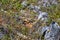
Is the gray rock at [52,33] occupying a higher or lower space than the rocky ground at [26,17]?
lower

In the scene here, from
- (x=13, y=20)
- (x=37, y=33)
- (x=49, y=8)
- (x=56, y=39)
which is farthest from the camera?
(x=49, y=8)

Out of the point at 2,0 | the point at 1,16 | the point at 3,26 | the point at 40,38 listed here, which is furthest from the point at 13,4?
the point at 40,38

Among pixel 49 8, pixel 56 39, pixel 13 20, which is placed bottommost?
pixel 56 39

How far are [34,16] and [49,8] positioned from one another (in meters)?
0.54

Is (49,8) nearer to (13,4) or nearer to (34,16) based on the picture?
(34,16)

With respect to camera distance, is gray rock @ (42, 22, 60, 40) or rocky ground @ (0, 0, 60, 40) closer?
gray rock @ (42, 22, 60, 40)

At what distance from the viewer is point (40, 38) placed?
18.3ft

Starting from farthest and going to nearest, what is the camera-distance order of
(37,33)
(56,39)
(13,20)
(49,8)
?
(49,8) < (13,20) < (37,33) < (56,39)

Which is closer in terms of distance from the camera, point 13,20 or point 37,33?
point 37,33

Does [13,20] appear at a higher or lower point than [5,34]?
higher

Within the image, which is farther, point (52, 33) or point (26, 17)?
point (26, 17)

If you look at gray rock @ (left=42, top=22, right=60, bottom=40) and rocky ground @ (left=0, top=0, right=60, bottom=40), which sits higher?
rocky ground @ (left=0, top=0, right=60, bottom=40)

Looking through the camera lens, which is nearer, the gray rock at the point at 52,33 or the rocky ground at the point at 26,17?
the gray rock at the point at 52,33

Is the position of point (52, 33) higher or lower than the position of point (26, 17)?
lower
